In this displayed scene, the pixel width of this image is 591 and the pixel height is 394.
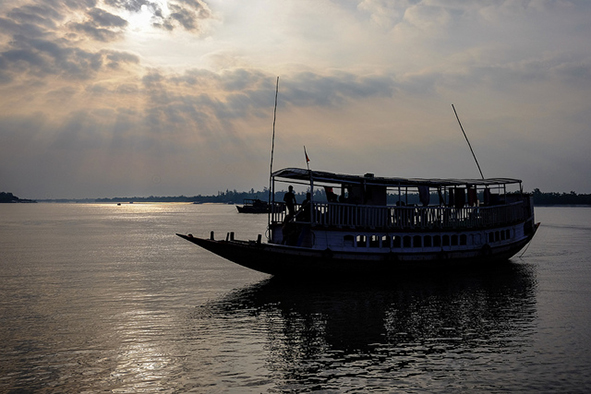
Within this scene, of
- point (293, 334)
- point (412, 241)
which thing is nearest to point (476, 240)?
point (412, 241)

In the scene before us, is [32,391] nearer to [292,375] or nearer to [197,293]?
[292,375]

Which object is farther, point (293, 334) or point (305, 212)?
point (305, 212)

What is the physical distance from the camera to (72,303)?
795 inches

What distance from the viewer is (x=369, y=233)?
82.0 ft

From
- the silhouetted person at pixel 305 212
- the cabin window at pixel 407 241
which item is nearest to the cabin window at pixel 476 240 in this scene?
the cabin window at pixel 407 241

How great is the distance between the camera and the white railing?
24234 millimetres

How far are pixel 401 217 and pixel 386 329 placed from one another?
37.7ft

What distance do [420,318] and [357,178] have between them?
32.4 feet

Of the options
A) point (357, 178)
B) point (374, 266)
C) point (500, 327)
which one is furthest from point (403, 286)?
point (500, 327)

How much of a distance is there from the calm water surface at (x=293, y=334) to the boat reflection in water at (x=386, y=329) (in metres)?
0.06

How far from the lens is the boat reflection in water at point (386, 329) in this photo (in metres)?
11.4

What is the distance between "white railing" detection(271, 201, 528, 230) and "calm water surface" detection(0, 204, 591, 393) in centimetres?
299

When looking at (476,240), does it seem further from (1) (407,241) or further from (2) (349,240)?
(2) (349,240)

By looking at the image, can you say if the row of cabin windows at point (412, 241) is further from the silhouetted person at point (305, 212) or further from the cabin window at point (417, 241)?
the silhouetted person at point (305, 212)
